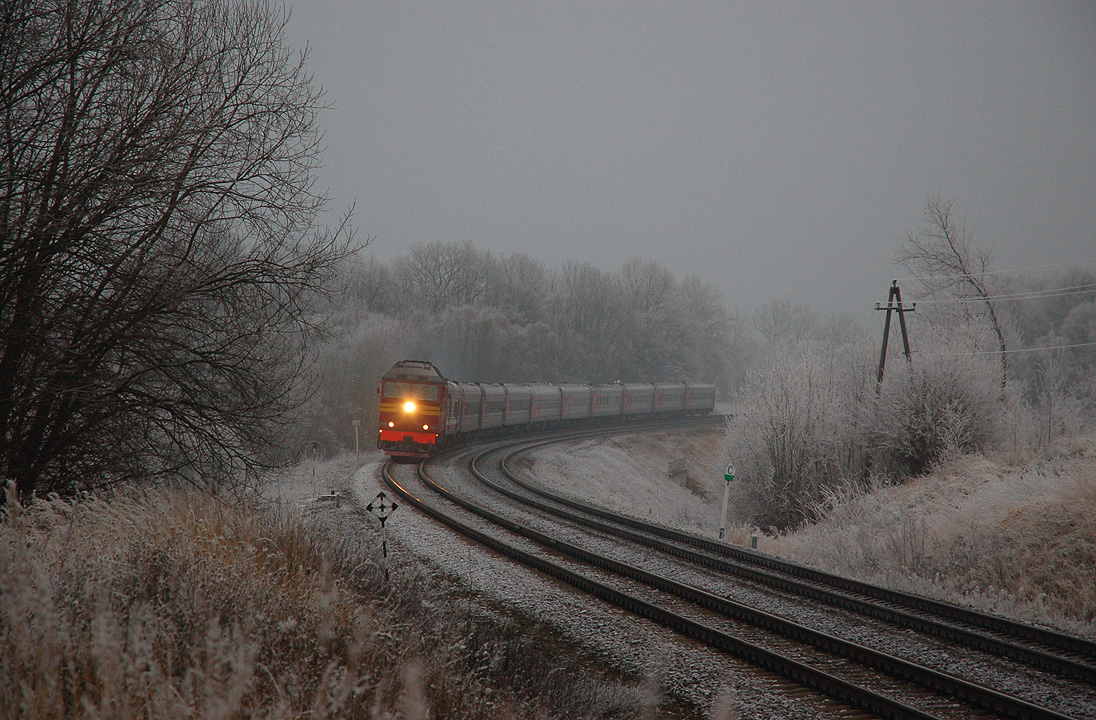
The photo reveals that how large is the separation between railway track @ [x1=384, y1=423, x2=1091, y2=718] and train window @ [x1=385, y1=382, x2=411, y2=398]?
392 inches

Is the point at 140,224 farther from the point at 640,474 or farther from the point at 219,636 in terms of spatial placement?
the point at 640,474

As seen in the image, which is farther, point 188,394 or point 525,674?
point 188,394

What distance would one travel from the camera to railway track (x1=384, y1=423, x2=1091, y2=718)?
584 centimetres

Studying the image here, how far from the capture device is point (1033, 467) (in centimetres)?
1363

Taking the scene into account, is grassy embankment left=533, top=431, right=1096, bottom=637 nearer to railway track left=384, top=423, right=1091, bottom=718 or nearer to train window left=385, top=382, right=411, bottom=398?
railway track left=384, top=423, right=1091, bottom=718

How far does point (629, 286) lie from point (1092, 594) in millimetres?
64255

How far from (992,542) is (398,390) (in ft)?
58.9

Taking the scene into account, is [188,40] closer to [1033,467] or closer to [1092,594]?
[1092,594]

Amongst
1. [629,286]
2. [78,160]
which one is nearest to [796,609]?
[78,160]

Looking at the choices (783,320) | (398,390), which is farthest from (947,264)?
(783,320)

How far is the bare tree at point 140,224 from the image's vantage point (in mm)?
5801

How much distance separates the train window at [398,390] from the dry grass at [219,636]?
15.0 m

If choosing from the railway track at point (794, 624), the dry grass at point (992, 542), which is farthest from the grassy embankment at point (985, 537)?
the railway track at point (794, 624)

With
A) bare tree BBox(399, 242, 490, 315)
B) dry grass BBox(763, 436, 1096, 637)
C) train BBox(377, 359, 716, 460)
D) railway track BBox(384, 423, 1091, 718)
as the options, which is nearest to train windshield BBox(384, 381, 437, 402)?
train BBox(377, 359, 716, 460)
